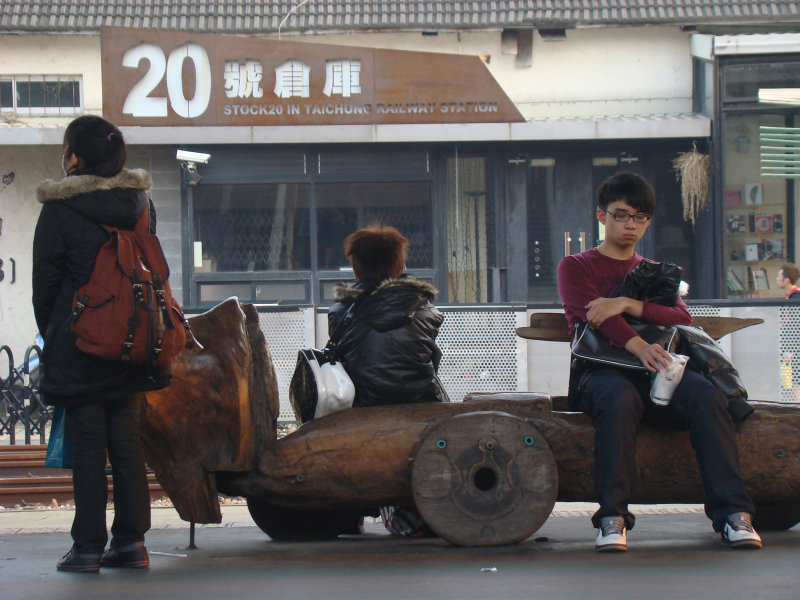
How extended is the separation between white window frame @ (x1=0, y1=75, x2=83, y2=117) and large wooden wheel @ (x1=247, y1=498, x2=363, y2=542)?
11513 millimetres

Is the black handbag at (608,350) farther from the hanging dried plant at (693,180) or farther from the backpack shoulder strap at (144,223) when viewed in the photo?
the hanging dried plant at (693,180)

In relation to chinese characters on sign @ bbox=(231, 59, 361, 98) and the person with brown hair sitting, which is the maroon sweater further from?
chinese characters on sign @ bbox=(231, 59, 361, 98)

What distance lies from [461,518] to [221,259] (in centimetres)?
1122

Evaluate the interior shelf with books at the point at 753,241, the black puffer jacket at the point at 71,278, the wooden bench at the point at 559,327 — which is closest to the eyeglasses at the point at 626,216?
the wooden bench at the point at 559,327

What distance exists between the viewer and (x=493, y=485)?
4723mm

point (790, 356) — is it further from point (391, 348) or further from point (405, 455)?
point (405, 455)

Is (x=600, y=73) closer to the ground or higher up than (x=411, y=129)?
higher up

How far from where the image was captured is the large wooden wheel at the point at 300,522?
5516mm

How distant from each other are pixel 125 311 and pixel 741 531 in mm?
2613

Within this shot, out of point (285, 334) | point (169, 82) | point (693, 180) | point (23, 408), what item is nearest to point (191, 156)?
point (169, 82)

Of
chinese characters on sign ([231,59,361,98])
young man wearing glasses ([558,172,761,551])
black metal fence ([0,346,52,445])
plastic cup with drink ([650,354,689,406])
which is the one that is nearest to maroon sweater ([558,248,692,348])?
young man wearing glasses ([558,172,761,551])

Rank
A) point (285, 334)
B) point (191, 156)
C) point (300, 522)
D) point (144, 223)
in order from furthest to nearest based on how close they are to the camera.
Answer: point (191, 156)
point (285, 334)
point (300, 522)
point (144, 223)

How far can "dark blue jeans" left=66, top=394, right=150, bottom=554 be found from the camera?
14.4 ft

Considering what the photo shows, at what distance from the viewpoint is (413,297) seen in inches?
203
